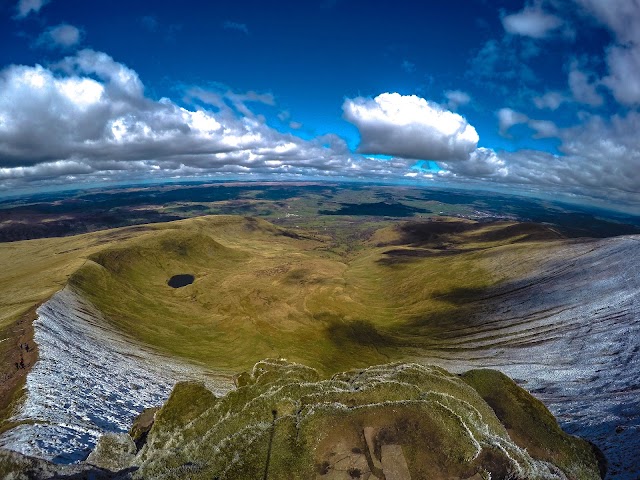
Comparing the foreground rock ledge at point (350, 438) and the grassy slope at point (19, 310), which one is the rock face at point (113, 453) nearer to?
the foreground rock ledge at point (350, 438)

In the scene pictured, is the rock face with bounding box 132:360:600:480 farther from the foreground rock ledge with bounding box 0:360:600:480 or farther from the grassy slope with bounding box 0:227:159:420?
the grassy slope with bounding box 0:227:159:420

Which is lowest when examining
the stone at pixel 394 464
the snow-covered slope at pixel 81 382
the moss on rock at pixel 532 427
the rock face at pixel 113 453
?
the snow-covered slope at pixel 81 382

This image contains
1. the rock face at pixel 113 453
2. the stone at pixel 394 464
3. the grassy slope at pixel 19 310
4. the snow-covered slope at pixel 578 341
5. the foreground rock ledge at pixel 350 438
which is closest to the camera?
the stone at pixel 394 464

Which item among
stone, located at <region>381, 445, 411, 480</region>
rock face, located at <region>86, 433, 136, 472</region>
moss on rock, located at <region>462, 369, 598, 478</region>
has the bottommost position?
rock face, located at <region>86, 433, 136, 472</region>

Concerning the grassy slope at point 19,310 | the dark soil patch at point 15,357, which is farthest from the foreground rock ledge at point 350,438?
the grassy slope at point 19,310

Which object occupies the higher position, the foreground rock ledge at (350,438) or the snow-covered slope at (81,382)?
the foreground rock ledge at (350,438)

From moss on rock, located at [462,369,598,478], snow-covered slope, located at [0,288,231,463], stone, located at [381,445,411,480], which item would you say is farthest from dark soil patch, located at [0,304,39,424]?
moss on rock, located at [462,369,598,478]
